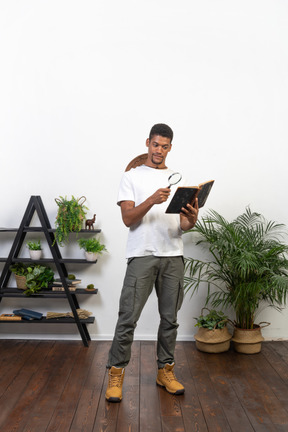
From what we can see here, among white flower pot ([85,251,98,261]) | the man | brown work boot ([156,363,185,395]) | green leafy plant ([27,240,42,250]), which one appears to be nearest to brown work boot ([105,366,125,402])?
the man

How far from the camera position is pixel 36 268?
152 inches

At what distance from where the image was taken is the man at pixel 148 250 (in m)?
2.76

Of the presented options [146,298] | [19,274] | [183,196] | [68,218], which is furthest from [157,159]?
[19,274]

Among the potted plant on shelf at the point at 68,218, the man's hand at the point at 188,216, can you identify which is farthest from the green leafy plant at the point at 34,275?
the man's hand at the point at 188,216

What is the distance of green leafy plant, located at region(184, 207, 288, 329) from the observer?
3545 millimetres

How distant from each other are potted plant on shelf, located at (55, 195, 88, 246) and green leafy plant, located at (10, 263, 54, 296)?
29 cm

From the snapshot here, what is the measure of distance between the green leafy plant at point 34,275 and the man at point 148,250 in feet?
3.95

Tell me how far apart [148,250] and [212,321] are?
1.24 m

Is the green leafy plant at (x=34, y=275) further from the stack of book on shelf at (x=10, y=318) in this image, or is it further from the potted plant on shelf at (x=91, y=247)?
the potted plant on shelf at (x=91, y=247)

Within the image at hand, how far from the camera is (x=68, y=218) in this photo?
12.4 feet

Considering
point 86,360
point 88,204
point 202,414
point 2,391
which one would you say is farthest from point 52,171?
point 202,414

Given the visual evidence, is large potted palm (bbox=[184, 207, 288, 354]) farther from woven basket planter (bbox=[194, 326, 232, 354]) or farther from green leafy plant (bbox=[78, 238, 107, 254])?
green leafy plant (bbox=[78, 238, 107, 254])

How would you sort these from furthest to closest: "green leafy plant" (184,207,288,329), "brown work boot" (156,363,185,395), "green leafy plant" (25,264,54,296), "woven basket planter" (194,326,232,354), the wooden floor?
1. "green leafy plant" (25,264,54,296)
2. "woven basket planter" (194,326,232,354)
3. "green leafy plant" (184,207,288,329)
4. "brown work boot" (156,363,185,395)
5. the wooden floor

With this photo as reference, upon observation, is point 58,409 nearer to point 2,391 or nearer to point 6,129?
point 2,391
